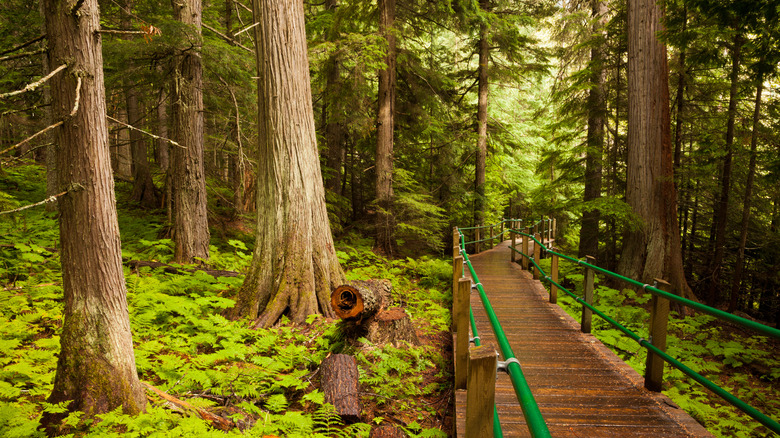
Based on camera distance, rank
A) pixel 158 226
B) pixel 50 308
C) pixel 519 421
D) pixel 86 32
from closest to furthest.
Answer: pixel 86 32 < pixel 519 421 < pixel 50 308 < pixel 158 226

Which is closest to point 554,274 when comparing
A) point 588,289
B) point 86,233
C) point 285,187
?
point 588,289

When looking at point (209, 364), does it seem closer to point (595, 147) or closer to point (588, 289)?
point (588, 289)

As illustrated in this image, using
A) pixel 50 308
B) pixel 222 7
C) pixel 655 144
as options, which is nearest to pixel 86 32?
pixel 50 308

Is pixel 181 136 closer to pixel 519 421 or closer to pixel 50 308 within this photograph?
pixel 50 308

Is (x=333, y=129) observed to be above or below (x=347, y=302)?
above

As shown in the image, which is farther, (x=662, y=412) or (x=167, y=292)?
(x=167, y=292)

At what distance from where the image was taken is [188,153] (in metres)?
8.62

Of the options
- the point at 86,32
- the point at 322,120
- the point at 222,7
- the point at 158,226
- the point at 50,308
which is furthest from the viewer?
the point at 322,120

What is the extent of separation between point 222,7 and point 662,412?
63.0 ft

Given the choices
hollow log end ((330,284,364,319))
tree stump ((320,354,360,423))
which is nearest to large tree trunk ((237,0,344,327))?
hollow log end ((330,284,364,319))

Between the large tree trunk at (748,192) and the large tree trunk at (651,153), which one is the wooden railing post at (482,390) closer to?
the large tree trunk at (651,153)

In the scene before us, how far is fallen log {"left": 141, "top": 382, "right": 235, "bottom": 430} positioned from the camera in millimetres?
3494

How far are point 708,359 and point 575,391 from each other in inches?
227

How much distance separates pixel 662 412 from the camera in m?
3.57
